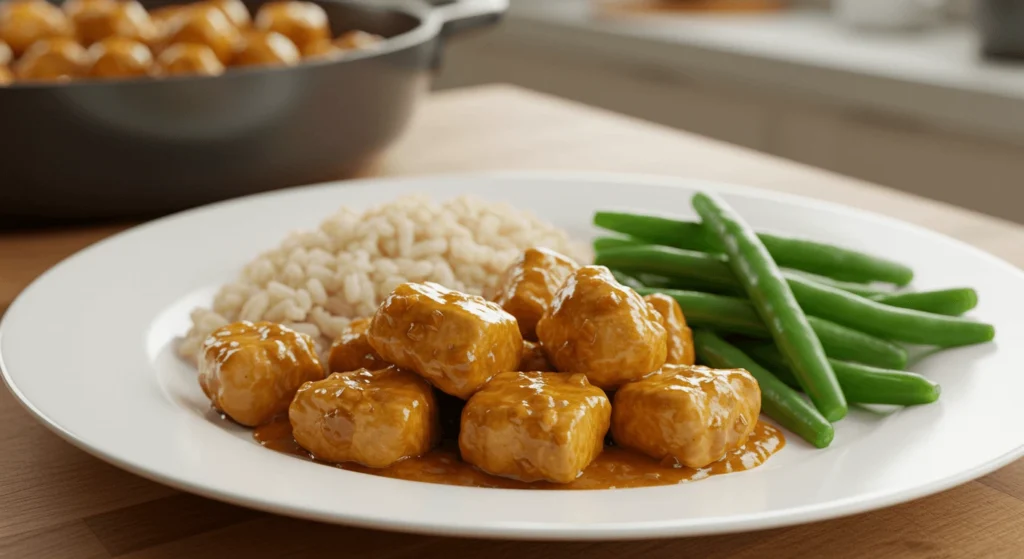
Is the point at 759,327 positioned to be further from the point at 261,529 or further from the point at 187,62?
the point at 187,62

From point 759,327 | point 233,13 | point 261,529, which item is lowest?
point 261,529

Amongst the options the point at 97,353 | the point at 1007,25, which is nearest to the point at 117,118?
the point at 97,353

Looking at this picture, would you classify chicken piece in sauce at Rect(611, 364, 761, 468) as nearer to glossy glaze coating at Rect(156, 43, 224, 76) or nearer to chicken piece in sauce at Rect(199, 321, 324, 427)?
chicken piece in sauce at Rect(199, 321, 324, 427)

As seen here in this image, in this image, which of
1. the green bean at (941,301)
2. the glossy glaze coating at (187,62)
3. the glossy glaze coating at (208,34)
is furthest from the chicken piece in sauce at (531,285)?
the glossy glaze coating at (208,34)

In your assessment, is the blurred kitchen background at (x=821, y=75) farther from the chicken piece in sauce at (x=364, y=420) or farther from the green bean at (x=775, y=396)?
the chicken piece in sauce at (x=364, y=420)

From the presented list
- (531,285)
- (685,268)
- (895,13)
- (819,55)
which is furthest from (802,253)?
(895,13)

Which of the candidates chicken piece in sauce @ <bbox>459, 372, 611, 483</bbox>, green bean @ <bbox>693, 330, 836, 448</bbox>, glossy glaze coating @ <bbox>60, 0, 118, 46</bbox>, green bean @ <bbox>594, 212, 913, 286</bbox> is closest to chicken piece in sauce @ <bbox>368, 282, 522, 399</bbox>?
chicken piece in sauce @ <bbox>459, 372, 611, 483</bbox>
